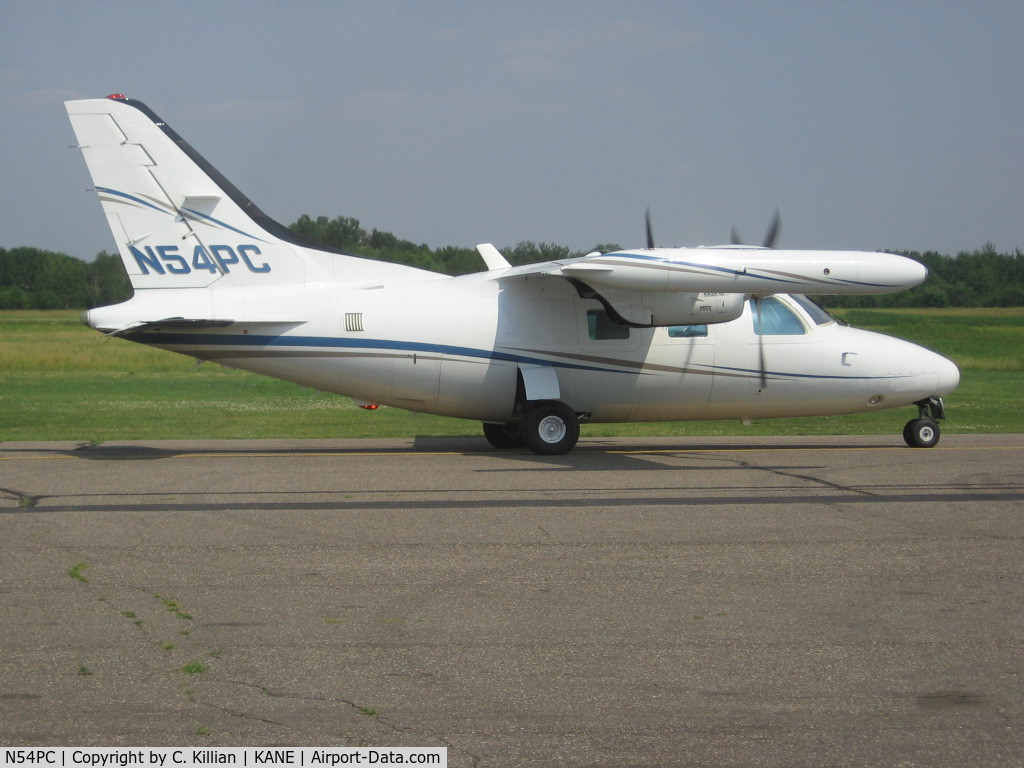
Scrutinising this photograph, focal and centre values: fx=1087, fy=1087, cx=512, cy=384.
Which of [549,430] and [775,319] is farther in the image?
[775,319]

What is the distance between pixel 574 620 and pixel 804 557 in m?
2.84

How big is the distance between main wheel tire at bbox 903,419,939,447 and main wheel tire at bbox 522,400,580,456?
18.8 ft

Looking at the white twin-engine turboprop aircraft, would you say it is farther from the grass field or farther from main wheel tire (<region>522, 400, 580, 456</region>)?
the grass field

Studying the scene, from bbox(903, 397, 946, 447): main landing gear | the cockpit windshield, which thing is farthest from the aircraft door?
bbox(903, 397, 946, 447): main landing gear

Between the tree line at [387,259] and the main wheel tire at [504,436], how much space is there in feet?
11.5

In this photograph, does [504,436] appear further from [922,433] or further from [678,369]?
[922,433]

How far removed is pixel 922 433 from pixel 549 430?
20.8ft

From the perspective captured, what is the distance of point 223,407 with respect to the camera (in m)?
28.5

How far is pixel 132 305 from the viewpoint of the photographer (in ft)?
52.9

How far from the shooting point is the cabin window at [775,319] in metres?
17.8

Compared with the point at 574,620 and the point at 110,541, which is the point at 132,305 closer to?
the point at 110,541

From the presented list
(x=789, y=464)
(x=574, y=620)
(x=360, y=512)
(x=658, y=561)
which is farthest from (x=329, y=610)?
(x=789, y=464)

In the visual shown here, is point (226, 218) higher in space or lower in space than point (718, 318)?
higher

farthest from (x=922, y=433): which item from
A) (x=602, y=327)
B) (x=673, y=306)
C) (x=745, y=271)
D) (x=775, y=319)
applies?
(x=602, y=327)
